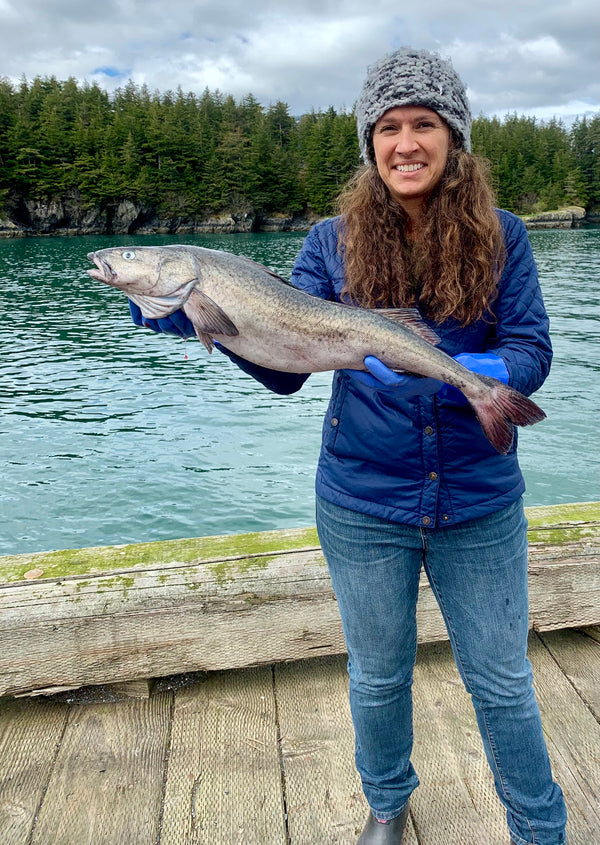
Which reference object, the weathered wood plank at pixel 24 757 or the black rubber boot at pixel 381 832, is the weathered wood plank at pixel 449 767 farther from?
the weathered wood plank at pixel 24 757

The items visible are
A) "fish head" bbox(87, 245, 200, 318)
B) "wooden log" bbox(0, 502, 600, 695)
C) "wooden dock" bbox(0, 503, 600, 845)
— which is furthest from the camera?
"wooden log" bbox(0, 502, 600, 695)

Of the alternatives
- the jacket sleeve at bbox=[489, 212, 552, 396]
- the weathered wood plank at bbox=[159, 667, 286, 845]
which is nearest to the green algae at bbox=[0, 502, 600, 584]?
the weathered wood plank at bbox=[159, 667, 286, 845]

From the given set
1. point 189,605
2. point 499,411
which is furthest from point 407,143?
point 189,605

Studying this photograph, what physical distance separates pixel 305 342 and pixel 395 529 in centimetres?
80

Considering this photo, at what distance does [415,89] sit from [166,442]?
11060mm

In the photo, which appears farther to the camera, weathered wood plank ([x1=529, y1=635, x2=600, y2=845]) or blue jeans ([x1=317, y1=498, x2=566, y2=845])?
weathered wood plank ([x1=529, y1=635, x2=600, y2=845])

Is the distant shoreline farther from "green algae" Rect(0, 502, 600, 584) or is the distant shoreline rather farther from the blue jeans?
the blue jeans

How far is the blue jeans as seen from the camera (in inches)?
96.7

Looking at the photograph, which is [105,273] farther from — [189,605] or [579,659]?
[579,659]

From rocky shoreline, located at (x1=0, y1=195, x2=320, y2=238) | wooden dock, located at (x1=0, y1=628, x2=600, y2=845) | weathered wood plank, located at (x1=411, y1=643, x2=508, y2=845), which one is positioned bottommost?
rocky shoreline, located at (x1=0, y1=195, x2=320, y2=238)

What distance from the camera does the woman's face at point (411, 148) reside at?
251cm

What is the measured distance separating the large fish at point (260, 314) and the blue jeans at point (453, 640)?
63 centimetres

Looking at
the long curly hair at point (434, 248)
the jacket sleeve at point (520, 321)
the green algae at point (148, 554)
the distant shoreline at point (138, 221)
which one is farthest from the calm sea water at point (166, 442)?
the distant shoreline at point (138, 221)

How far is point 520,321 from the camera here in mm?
2506
